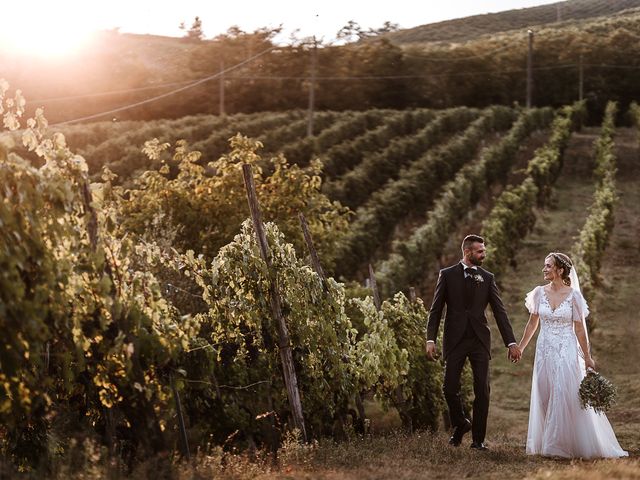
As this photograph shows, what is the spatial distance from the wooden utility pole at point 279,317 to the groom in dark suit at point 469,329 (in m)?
1.24

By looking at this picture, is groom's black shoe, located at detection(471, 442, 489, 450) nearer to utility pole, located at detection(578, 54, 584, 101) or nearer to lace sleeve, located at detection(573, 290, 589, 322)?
lace sleeve, located at detection(573, 290, 589, 322)

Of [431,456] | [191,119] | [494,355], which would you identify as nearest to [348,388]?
[431,456]

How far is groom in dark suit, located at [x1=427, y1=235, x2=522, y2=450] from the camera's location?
7668 mm

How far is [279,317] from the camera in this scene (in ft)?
27.6

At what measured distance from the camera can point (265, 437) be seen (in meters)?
8.78

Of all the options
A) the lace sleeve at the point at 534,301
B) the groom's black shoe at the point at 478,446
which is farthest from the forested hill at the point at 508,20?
the groom's black shoe at the point at 478,446

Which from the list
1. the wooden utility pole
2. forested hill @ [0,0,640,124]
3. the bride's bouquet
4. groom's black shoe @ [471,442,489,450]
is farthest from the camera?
forested hill @ [0,0,640,124]

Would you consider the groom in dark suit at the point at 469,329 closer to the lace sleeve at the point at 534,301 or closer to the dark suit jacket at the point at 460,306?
the dark suit jacket at the point at 460,306

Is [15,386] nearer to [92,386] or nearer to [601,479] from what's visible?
[92,386]

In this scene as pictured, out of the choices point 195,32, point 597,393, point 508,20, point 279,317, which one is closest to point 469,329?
point 597,393

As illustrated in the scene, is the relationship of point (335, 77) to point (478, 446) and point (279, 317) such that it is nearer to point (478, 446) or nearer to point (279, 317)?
point (279, 317)

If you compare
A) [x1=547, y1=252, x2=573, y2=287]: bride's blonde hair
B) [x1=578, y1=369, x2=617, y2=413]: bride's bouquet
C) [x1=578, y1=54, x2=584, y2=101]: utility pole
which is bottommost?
[x1=578, y1=54, x2=584, y2=101]: utility pole

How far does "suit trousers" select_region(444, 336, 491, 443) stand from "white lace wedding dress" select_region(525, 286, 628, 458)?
0.65m

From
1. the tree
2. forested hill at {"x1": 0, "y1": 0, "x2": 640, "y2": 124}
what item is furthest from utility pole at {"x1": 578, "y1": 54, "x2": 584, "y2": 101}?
the tree
